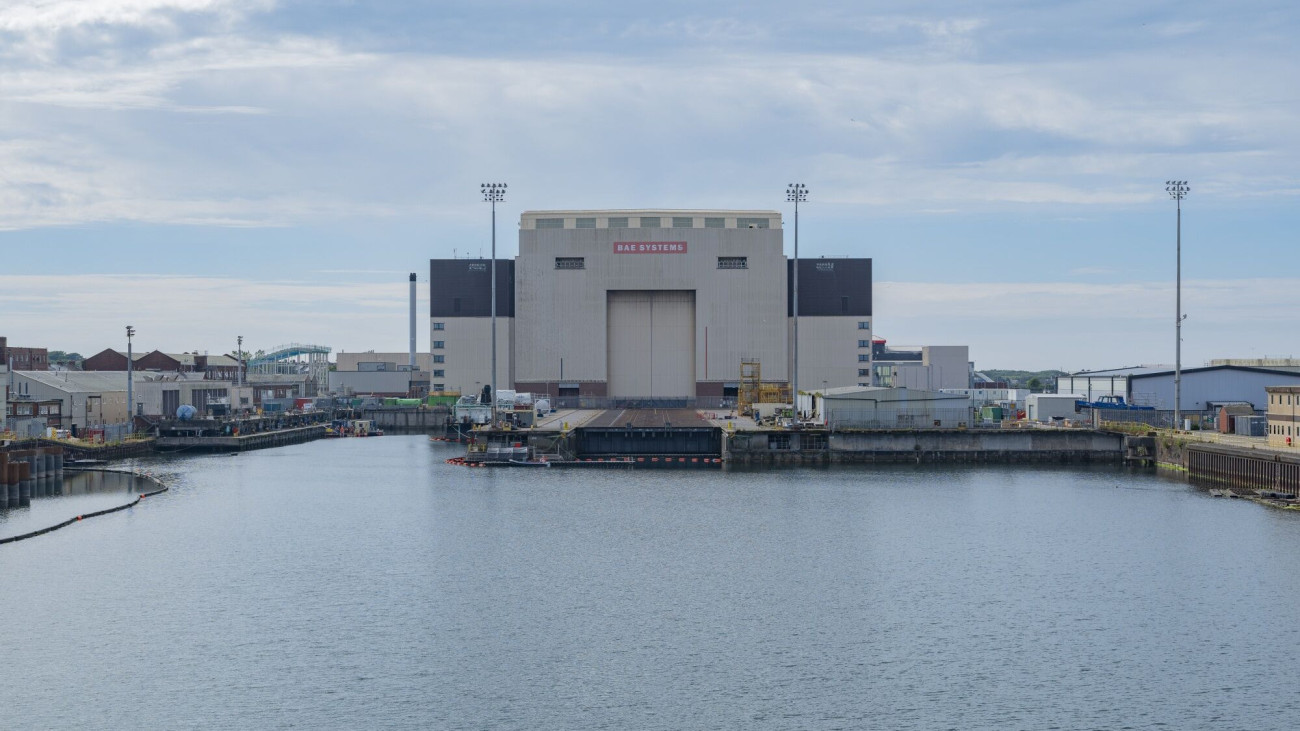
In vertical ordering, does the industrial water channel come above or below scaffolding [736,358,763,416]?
below

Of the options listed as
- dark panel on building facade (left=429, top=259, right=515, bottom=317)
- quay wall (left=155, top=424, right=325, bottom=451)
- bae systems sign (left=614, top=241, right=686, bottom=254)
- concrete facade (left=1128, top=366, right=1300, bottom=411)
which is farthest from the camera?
dark panel on building facade (left=429, top=259, right=515, bottom=317)

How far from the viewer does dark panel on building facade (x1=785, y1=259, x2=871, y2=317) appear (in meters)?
140

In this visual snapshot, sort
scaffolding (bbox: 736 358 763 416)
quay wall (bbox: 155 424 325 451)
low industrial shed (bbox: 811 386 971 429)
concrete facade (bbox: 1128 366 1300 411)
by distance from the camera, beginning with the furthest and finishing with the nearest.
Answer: scaffolding (bbox: 736 358 763 416)
quay wall (bbox: 155 424 325 451)
concrete facade (bbox: 1128 366 1300 411)
low industrial shed (bbox: 811 386 971 429)

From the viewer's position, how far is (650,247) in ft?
445

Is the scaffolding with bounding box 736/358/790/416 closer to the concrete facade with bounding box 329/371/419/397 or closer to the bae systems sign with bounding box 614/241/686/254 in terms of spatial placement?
the bae systems sign with bounding box 614/241/686/254

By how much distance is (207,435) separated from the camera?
11106 centimetres

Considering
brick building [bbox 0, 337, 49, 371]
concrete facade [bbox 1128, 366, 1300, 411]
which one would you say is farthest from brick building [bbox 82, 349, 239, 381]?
concrete facade [bbox 1128, 366, 1300, 411]

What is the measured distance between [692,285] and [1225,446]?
69065 millimetres

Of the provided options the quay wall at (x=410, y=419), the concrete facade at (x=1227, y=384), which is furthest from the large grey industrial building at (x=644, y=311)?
the concrete facade at (x=1227, y=384)

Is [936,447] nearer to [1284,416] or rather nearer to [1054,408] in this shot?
[1054,408]

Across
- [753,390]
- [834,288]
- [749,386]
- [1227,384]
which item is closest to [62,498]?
[753,390]

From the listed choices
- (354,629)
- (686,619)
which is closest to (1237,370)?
(686,619)

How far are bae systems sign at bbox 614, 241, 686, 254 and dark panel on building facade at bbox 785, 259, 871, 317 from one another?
13339 mm

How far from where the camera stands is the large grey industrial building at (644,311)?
136 m
